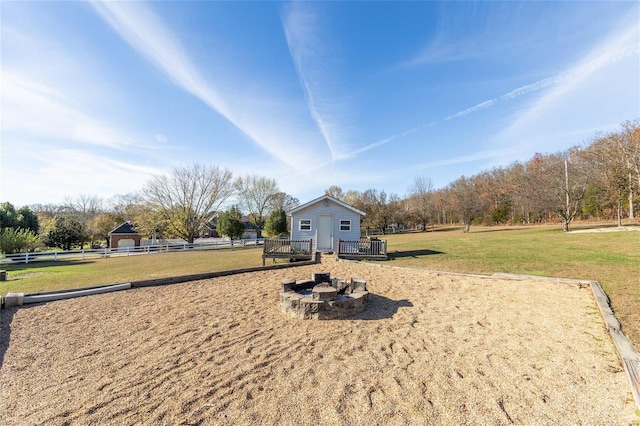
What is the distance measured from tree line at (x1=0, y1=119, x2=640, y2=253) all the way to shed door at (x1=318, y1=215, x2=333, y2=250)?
34.5ft

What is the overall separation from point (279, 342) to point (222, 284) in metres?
4.75

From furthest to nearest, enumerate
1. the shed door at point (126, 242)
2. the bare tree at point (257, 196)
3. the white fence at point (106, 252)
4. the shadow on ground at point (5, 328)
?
the bare tree at point (257, 196) → the shed door at point (126, 242) → the white fence at point (106, 252) → the shadow on ground at point (5, 328)

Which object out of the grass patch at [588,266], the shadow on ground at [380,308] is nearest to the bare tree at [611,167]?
the grass patch at [588,266]

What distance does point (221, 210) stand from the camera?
37062 millimetres

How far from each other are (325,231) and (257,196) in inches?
1178

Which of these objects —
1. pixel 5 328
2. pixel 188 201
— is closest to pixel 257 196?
pixel 188 201

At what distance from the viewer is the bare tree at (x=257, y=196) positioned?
45.4 meters

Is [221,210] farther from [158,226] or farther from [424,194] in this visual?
[424,194]

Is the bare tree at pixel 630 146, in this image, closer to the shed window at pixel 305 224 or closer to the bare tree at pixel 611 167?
the bare tree at pixel 611 167

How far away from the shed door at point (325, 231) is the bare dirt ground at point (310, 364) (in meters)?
11.1

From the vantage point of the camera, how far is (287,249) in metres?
14.9

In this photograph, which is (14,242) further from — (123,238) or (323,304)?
(323,304)

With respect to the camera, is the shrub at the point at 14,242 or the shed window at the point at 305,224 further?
the shrub at the point at 14,242

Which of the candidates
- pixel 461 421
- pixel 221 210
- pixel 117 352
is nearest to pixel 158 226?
pixel 221 210
